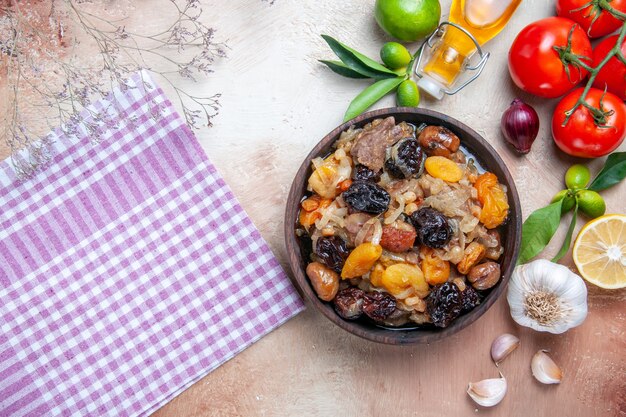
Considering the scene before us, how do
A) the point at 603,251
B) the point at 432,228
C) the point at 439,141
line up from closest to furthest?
the point at 432,228 → the point at 439,141 → the point at 603,251

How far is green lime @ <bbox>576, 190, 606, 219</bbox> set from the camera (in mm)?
2031

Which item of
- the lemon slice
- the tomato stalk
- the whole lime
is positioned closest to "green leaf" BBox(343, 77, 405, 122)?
the whole lime

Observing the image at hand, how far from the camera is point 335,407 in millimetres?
2135

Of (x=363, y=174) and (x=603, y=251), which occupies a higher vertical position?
(x=363, y=174)

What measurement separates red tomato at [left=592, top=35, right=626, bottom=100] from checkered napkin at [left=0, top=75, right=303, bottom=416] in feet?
3.96

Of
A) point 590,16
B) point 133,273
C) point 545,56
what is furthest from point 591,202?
point 133,273

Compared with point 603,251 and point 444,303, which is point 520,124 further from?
point 444,303

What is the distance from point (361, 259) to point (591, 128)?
33.2 inches

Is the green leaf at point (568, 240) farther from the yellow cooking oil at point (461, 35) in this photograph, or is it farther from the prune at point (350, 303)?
the prune at point (350, 303)

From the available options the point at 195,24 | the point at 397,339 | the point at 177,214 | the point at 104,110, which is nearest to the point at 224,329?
the point at 177,214

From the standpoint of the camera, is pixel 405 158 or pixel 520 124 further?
pixel 520 124

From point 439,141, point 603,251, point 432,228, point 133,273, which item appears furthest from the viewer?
point 133,273

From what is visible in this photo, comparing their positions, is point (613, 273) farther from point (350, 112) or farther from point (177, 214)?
point (177, 214)

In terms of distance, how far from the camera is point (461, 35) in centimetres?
211
